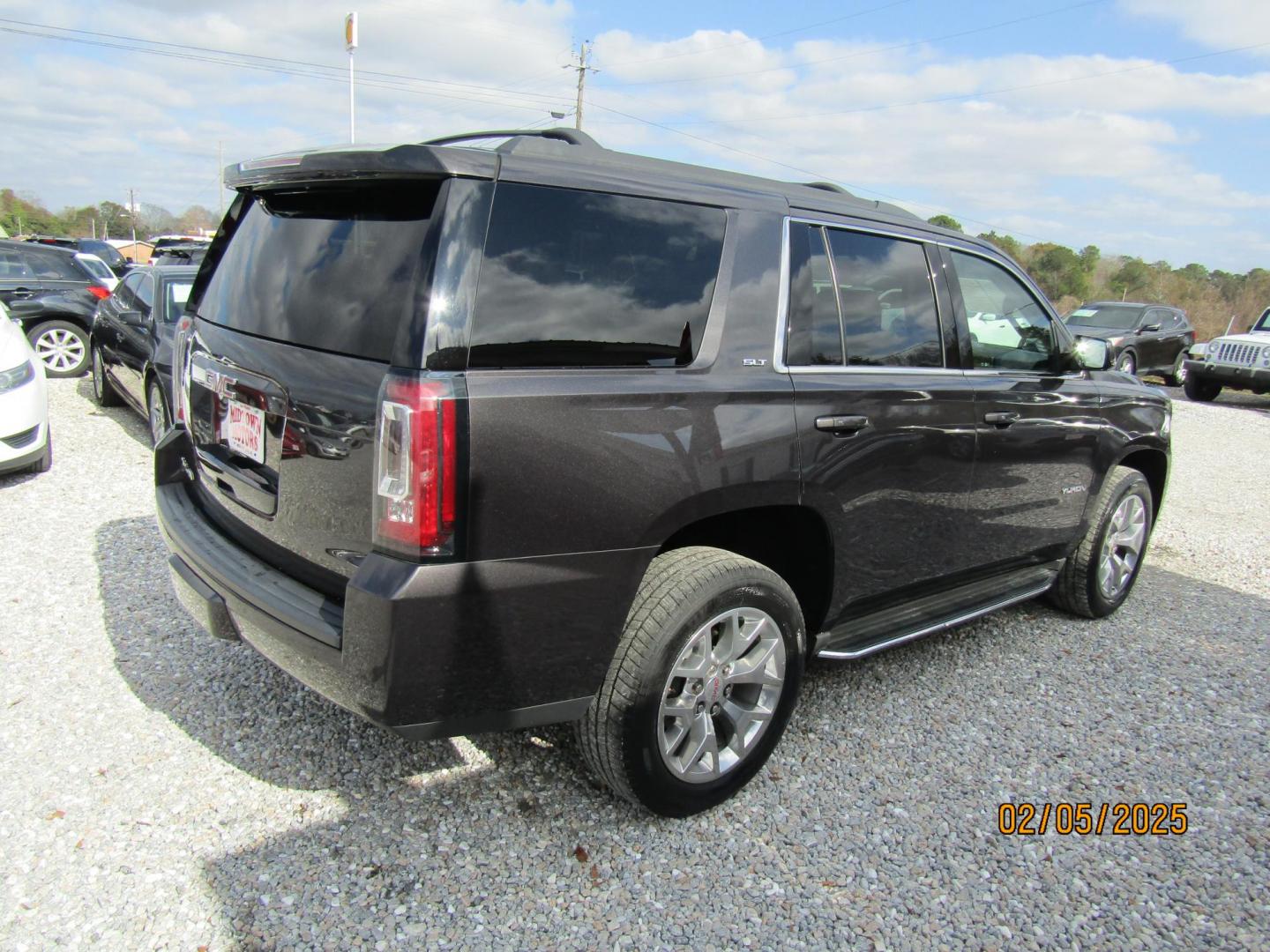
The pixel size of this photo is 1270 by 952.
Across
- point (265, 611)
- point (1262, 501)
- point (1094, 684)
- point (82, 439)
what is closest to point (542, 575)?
point (265, 611)

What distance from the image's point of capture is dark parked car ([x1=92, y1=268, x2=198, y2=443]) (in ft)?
20.2

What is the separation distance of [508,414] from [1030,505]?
8.69 feet

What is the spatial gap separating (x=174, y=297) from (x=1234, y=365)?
16.1m

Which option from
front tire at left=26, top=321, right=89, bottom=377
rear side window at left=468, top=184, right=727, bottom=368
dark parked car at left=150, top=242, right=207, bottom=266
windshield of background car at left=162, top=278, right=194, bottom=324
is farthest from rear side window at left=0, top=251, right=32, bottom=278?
rear side window at left=468, top=184, right=727, bottom=368

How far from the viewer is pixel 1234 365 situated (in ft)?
48.5

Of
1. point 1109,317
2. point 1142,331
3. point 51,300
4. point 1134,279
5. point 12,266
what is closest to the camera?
point 51,300

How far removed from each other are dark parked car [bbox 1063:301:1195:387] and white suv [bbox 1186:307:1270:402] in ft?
1.41

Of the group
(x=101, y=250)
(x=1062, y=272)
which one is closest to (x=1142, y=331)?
(x=1062, y=272)

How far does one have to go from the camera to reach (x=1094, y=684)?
148 inches

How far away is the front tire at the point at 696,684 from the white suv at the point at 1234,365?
15560 mm

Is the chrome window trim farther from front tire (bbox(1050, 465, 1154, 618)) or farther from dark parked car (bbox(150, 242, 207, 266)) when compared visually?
dark parked car (bbox(150, 242, 207, 266))

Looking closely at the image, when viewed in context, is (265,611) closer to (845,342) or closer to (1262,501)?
(845,342)
